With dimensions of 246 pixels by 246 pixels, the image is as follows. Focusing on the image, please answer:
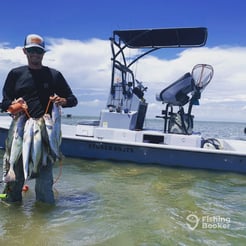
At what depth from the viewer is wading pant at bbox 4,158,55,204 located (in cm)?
441

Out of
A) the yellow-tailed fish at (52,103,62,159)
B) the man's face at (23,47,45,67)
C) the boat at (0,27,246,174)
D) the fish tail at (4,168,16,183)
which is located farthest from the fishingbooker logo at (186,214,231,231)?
the boat at (0,27,246,174)

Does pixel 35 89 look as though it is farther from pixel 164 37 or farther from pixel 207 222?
pixel 164 37

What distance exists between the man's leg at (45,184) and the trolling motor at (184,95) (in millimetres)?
6408

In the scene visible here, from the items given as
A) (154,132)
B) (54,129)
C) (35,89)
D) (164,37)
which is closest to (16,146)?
(54,129)

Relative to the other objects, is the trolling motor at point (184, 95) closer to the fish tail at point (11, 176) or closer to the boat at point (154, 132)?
the boat at point (154, 132)

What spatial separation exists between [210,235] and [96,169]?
16.9ft

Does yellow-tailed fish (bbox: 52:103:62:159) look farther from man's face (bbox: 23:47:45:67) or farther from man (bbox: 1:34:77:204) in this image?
man's face (bbox: 23:47:45:67)

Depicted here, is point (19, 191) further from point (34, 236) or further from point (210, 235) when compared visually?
point (210, 235)

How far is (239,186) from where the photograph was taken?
7.79m

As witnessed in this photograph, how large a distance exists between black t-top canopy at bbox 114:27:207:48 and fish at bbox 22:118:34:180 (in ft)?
25.2

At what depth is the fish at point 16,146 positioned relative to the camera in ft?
14.0

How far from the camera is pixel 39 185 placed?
4531 millimetres

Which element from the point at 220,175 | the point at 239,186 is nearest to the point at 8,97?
the point at 239,186

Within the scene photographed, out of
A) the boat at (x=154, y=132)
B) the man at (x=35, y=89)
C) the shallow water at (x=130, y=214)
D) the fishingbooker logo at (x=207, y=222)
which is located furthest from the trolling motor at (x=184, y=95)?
the man at (x=35, y=89)
